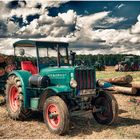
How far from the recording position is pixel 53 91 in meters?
9.36

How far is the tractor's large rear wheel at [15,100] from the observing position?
10.4m

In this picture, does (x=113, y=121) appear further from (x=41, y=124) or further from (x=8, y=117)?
(x=8, y=117)

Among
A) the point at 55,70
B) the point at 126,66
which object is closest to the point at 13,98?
the point at 55,70

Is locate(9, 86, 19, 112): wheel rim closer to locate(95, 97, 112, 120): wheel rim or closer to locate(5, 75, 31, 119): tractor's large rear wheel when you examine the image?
locate(5, 75, 31, 119): tractor's large rear wheel

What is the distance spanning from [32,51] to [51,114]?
2431 mm

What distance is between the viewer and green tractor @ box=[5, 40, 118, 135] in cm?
908

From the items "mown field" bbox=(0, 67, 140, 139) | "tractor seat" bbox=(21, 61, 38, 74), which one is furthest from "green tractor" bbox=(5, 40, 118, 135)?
"mown field" bbox=(0, 67, 140, 139)

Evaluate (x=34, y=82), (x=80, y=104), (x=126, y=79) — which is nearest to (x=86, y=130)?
(x=80, y=104)

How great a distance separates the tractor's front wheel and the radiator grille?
60 centimetres

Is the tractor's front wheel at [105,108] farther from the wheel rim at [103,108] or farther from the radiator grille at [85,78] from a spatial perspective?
the radiator grille at [85,78]

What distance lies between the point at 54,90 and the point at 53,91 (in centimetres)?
40

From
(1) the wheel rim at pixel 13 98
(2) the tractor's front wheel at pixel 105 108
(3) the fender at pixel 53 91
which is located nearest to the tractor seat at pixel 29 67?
(1) the wheel rim at pixel 13 98

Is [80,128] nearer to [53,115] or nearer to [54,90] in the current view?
[53,115]

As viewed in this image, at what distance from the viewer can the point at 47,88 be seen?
9234mm
